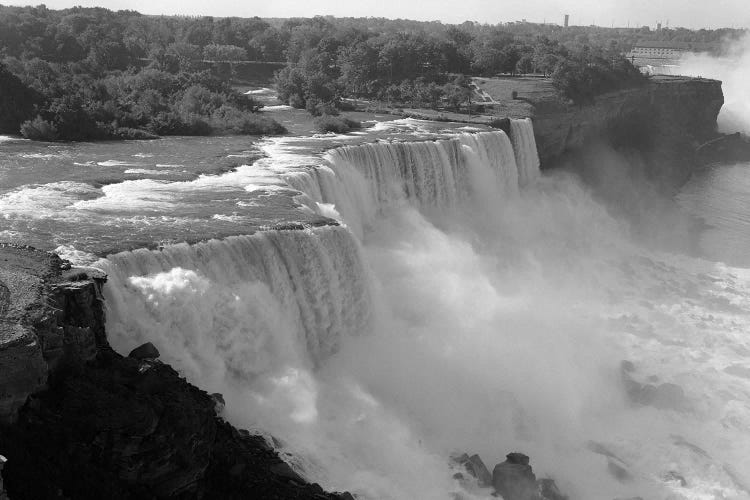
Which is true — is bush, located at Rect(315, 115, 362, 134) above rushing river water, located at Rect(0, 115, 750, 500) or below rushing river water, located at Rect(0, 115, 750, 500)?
above

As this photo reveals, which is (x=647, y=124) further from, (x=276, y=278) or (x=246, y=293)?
(x=246, y=293)

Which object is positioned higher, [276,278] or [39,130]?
[39,130]

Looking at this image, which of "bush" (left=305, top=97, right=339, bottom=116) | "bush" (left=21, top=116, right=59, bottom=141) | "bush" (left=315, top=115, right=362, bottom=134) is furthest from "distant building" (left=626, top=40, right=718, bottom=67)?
"bush" (left=21, top=116, right=59, bottom=141)

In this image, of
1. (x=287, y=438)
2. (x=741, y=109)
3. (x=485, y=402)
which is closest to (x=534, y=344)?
(x=485, y=402)

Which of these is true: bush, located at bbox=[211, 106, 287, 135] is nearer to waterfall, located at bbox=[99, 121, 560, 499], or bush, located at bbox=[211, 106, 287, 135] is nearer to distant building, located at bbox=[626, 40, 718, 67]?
waterfall, located at bbox=[99, 121, 560, 499]

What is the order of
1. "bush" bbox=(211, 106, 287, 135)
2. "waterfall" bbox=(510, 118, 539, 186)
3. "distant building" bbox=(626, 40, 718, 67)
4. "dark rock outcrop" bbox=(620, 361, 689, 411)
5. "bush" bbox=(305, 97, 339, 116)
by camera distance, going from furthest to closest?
"distant building" bbox=(626, 40, 718, 67)
"bush" bbox=(305, 97, 339, 116)
"waterfall" bbox=(510, 118, 539, 186)
"bush" bbox=(211, 106, 287, 135)
"dark rock outcrop" bbox=(620, 361, 689, 411)

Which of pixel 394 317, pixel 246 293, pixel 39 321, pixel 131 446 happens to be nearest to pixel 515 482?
pixel 246 293
